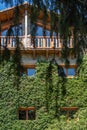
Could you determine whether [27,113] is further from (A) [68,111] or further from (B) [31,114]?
(A) [68,111]

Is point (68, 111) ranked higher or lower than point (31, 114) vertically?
higher

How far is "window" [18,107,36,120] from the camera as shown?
63.2 feet

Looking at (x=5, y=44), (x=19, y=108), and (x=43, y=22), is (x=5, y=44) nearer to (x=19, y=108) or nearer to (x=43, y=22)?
(x=43, y=22)

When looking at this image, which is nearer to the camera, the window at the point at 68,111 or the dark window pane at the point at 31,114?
the window at the point at 68,111

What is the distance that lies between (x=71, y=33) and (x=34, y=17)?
1.39 ft

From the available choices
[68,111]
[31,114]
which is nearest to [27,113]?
[31,114]

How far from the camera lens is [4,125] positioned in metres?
18.8

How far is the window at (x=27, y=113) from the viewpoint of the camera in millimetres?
19250

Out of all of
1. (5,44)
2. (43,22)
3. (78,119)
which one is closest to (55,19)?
(43,22)

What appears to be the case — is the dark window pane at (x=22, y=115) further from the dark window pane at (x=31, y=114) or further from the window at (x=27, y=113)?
the dark window pane at (x=31, y=114)

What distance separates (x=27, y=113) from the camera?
1930cm

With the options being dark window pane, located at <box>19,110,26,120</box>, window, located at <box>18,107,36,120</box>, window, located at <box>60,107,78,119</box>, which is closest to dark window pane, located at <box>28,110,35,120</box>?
window, located at <box>18,107,36,120</box>

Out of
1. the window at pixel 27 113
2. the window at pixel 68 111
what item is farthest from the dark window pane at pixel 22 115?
the window at pixel 68 111

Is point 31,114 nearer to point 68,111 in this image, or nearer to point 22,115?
point 22,115
